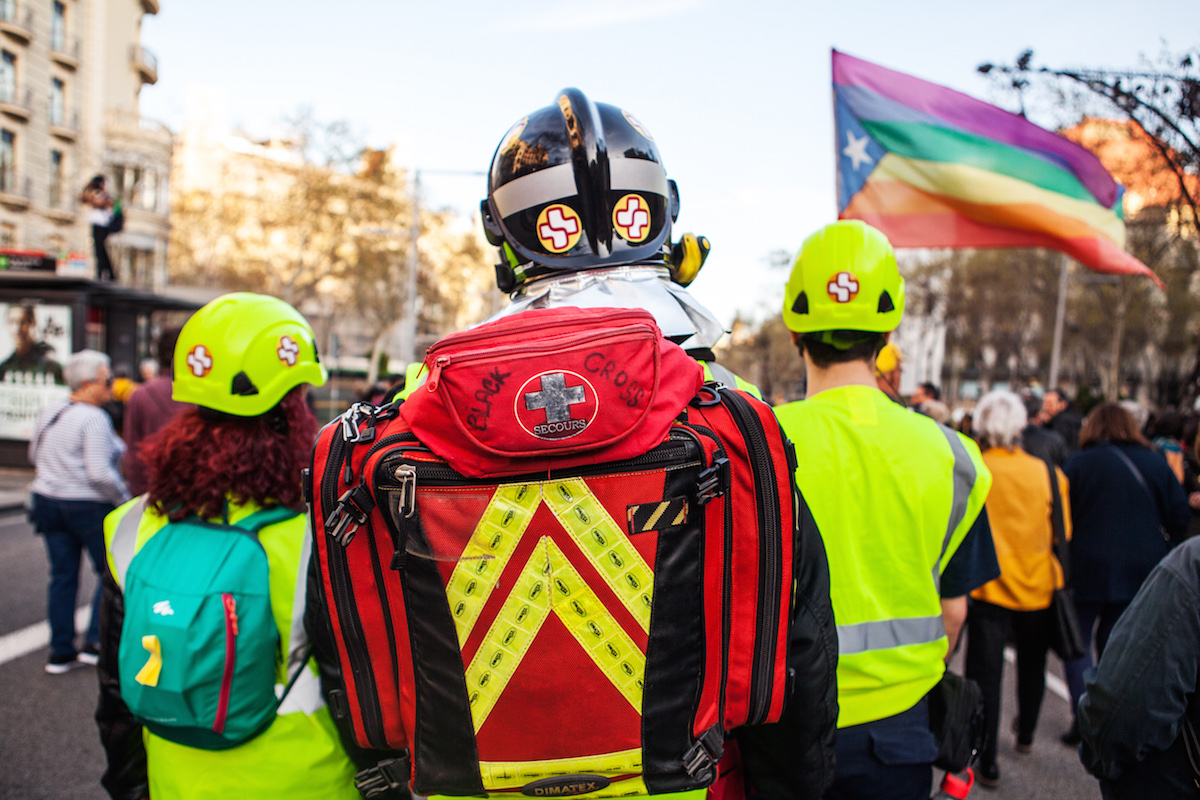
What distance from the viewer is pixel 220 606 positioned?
176 cm

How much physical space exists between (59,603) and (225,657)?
445 centimetres

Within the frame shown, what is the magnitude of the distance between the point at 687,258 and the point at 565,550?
1.00 m

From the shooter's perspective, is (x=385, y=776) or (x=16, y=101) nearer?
(x=385, y=776)

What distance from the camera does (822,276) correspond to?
7.22 feet

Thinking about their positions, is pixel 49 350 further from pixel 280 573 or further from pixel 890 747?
pixel 890 747

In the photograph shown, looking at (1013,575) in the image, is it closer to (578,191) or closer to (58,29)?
(578,191)

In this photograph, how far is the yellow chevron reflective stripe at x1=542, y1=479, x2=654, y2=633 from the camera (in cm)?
119

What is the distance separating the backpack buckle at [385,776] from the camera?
1.45m

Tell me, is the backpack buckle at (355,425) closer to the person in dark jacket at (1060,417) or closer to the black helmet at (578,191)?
the black helmet at (578,191)

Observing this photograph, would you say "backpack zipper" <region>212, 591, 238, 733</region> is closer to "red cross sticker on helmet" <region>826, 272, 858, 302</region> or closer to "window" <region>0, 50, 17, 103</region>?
"red cross sticker on helmet" <region>826, 272, 858, 302</region>

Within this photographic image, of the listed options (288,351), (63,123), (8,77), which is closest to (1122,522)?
(288,351)

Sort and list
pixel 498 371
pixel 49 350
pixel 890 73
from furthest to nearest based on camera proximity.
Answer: pixel 49 350 → pixel 890 73 → pixel 498 371

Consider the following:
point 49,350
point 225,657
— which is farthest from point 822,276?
point 49,350

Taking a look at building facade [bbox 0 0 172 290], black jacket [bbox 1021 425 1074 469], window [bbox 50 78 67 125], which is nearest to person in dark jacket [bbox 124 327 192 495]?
black jacket [bbox 1021 425 1074 469]
